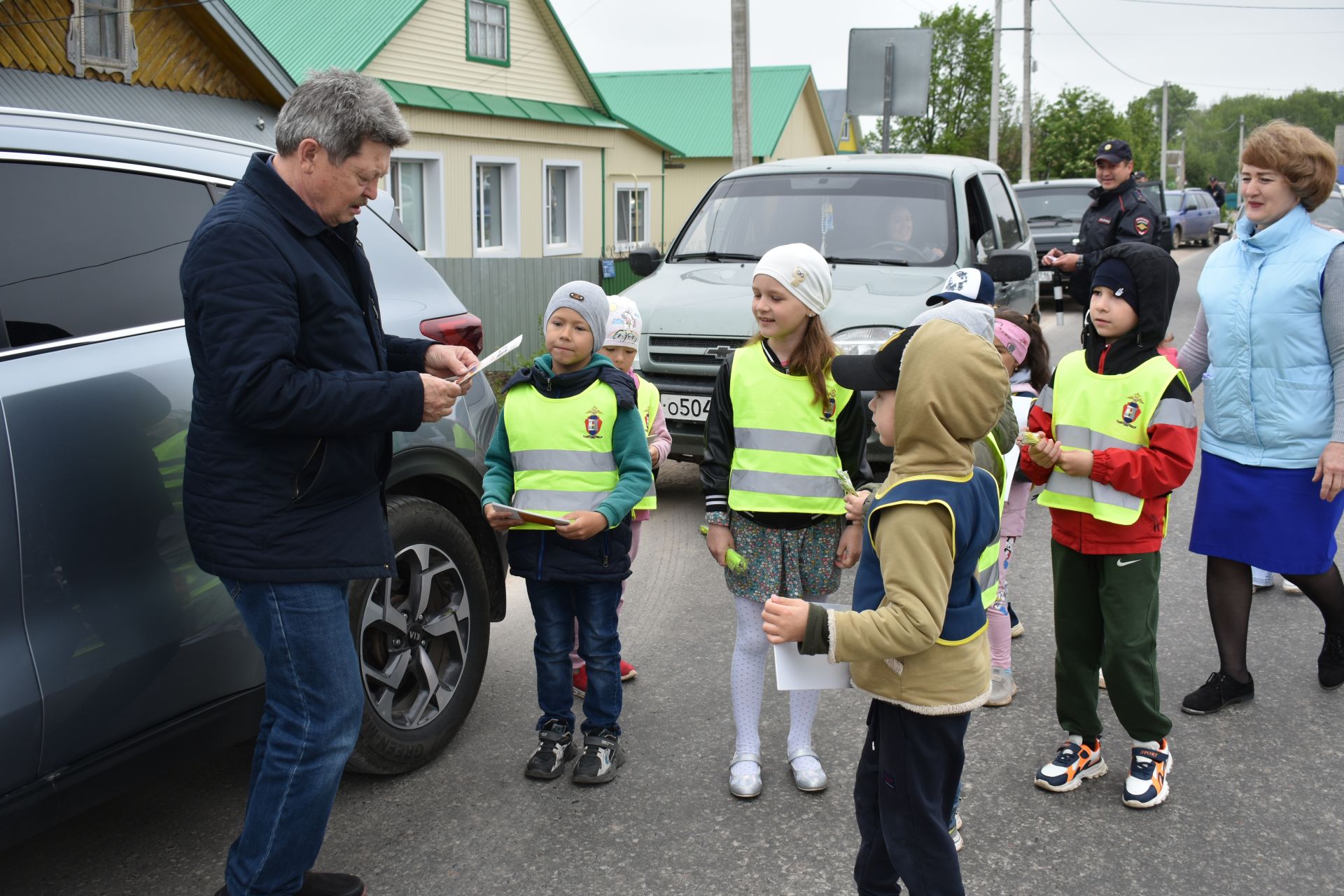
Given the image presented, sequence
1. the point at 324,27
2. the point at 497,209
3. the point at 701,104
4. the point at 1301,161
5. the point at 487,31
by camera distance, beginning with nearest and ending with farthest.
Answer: the point at 1301,161 < the point at 324,27 < the point at 487,31 < the point at 497,209 < the point at 701,104

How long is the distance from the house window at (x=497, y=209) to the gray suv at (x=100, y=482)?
19.9 m

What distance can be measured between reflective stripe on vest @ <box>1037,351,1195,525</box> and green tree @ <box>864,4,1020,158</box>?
52192mm

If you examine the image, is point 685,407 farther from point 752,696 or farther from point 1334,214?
point 1334,214

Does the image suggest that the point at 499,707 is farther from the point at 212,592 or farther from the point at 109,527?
the point at 109,527

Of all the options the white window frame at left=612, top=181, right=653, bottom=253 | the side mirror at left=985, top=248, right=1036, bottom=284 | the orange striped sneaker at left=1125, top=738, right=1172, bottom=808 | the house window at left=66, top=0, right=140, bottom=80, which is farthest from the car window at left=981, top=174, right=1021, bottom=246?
the white window frame at left=612, top=181, right=653, bottom=253

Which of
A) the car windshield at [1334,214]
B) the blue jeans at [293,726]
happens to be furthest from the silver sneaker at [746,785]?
the car windshield at [1334,214]

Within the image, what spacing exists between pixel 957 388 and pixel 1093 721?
1.91m

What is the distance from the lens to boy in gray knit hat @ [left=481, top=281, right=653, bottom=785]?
12.5ft

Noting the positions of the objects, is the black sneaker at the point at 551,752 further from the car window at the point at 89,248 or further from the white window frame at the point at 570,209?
the white window frame at the point at 570,209

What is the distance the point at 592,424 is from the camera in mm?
3812

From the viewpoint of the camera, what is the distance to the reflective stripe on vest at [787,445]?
3826 millimetres

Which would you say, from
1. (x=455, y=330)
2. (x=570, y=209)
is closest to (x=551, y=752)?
(x=455, y=330)

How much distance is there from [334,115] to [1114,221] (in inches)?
267

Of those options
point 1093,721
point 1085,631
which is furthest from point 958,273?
point 1093,721
